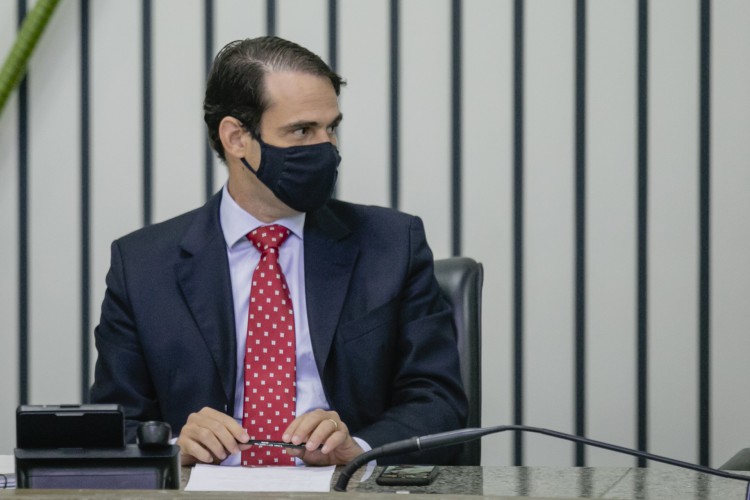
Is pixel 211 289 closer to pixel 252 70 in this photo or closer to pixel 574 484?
pixel 252 70

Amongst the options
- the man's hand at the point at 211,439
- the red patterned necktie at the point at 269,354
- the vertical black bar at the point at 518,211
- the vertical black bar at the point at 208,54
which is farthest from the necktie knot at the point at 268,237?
the vertical black bar at the point at 518,211

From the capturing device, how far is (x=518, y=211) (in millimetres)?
2658

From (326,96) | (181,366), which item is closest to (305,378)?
(181,366)

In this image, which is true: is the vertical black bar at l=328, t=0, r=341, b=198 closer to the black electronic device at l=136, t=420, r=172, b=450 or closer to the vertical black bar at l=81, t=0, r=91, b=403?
the vertical black bar at l=81, t=0, r=91, b=403

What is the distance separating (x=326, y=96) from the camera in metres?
2.05

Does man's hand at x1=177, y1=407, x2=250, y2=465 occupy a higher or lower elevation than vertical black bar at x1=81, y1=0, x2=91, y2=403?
lower

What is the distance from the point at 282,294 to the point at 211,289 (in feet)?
0.43

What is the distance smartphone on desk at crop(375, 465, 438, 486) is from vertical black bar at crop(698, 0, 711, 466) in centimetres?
132

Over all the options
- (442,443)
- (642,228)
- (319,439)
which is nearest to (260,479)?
(319,439)

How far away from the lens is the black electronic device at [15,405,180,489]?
1.13m

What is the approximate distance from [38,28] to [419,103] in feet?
3.05

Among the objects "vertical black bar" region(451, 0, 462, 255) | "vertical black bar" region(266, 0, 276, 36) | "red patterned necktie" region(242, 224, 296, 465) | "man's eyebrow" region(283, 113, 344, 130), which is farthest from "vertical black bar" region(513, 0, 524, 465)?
"red patterned necktie" region(242, 224, 296, 465)

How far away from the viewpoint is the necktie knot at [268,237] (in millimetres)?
2045

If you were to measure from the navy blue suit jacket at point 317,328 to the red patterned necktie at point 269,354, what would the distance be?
4 cm
